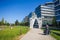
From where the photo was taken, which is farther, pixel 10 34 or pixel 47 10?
pixel 47 10

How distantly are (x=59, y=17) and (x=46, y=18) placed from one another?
18125 mm

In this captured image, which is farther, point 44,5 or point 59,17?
point 44,5

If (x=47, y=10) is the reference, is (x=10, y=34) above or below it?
below

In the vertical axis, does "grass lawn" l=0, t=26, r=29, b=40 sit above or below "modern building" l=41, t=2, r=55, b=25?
below

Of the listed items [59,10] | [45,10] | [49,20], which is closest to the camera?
[59,10]

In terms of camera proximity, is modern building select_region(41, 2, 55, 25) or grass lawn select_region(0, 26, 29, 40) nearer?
grass lawn select_region(0, 26, 29, 40)

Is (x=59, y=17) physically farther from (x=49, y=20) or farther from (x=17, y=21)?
(x=17, y=21)

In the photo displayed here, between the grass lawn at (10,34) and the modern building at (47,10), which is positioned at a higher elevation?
the modern building at (47,10)

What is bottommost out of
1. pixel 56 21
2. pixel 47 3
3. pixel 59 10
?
pixel 56 21

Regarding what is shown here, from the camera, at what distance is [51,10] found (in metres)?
101

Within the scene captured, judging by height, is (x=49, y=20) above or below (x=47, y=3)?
below

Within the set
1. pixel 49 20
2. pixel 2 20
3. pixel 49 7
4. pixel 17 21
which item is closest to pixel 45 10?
pixel 49 7

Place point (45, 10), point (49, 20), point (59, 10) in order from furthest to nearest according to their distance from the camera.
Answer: point (45, 10) → point (49, 20) → point (59, 10)

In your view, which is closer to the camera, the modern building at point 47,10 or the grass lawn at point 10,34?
the grass lawn at point 10,34
